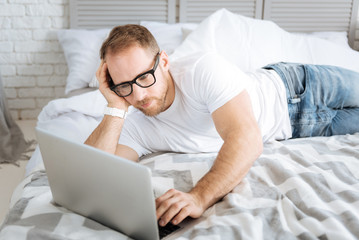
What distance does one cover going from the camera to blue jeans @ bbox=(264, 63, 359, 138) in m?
1.57

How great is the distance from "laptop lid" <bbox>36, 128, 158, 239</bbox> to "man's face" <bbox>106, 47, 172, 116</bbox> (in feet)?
1.33

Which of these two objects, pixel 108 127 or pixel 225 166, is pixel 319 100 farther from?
pixel 108 127

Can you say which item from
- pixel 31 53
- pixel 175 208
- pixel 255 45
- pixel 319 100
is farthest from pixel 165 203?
pixel 31 53

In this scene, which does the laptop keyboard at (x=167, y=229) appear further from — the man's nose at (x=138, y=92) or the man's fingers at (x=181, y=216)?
the man's nose at (x=138, y=92)

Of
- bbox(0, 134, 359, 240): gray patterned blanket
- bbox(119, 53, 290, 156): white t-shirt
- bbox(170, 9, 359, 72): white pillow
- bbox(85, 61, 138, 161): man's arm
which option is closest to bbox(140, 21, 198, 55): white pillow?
bbox(170, 9, 359, 72): white pillow

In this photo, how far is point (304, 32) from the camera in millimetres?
2832

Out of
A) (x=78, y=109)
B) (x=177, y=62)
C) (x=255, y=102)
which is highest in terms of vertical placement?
(x=177, y=62)

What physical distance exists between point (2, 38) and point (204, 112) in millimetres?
2093

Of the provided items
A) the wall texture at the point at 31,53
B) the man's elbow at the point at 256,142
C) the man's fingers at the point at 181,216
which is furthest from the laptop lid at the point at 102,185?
the wall texture at the point at 31,53

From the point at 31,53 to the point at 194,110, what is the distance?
1.94 m

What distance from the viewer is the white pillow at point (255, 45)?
2051 mm

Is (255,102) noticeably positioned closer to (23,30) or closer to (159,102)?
(159,102)

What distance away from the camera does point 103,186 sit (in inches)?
29.9

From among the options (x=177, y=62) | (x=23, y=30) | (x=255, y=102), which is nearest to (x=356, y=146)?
(x=255, y=102)
